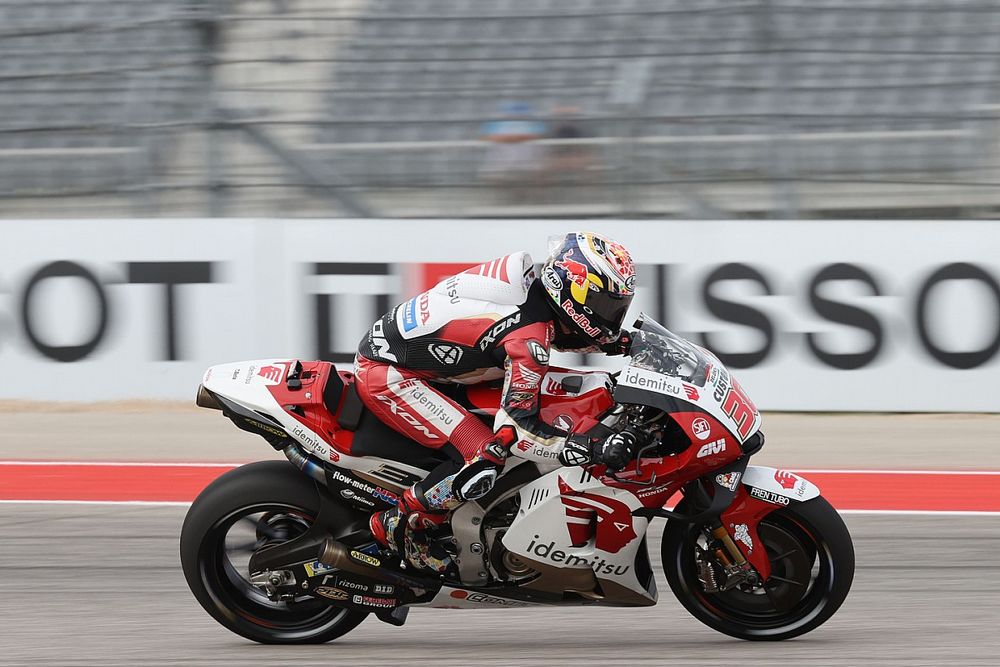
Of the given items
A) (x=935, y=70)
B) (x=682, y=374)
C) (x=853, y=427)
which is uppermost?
(x=935, y=70)

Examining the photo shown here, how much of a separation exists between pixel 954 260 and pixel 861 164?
107 centimetres

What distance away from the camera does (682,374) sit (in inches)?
180

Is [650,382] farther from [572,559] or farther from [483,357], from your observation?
[572,559]

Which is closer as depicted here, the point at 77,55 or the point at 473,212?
the point at 473,212

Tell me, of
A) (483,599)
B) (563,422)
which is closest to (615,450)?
(563,422)

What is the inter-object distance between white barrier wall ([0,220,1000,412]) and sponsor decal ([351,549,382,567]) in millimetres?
4770

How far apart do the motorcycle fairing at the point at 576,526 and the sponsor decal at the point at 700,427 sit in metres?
0.36

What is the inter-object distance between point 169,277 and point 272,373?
5191 mm

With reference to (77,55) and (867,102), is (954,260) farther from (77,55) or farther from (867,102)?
(77,55)

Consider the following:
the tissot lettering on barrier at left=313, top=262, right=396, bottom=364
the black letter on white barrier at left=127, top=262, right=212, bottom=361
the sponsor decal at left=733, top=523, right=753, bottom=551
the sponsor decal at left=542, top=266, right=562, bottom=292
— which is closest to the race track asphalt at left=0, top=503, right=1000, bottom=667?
the sponsor decal at left=733, top=523, right=753, bottom=551

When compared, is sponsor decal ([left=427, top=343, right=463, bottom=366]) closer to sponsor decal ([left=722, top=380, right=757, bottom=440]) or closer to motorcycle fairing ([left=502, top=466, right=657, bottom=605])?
motorcycle fairing ([left=502, top=466, right=657, bottom=605])

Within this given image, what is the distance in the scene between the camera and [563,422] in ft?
15.1

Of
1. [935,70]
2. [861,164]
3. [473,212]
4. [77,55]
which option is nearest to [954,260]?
[861,164]

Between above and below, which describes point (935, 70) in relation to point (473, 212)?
above
